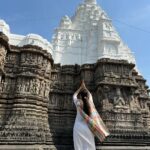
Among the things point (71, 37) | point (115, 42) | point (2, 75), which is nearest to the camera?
point (2, 75)

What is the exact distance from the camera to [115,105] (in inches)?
662

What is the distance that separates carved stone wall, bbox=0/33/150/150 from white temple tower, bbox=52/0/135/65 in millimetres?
21700

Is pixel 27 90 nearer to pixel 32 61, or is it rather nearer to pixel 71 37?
pixel 32 61

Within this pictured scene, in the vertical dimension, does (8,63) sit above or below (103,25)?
below

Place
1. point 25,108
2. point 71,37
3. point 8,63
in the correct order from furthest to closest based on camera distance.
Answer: point 71,37 < point 8,63 < point 25,108

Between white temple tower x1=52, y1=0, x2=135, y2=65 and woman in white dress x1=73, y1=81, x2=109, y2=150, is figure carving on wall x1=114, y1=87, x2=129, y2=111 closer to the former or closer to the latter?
woman in white dress x1=73, y1=81, x2=109, y2=150

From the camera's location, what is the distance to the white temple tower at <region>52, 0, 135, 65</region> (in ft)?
137

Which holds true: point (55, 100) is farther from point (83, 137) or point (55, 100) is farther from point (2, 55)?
point (83, 137)

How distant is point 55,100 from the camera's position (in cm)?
1803

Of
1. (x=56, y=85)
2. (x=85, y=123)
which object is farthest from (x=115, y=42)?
(x=85, y=123)

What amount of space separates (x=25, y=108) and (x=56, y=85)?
158 inches

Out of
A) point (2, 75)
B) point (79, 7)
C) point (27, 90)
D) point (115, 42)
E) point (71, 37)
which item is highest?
point (79, 7)

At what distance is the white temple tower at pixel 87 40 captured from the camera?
4191 centimetres

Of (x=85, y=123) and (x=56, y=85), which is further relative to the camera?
(x=56, y=85)
